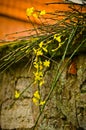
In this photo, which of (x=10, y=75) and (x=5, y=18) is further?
(x=5, y=18)

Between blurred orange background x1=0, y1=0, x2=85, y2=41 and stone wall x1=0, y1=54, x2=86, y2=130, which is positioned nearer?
stone wall x1=0, y1=54, x2=86, y2=130

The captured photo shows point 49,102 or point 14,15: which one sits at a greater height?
point 14,15

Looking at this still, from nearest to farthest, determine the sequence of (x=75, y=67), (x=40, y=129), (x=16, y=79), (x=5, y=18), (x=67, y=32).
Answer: (x=67, y=32) < (x=75, y=67) < (x=40, y=129) < (x=16, y=79) < (x=5, y=18)

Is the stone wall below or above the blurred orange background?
below

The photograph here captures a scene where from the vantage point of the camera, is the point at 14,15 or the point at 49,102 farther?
the point at 14,15

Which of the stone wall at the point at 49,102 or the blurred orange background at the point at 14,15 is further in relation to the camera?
the blurred orange background at the point at 14,15

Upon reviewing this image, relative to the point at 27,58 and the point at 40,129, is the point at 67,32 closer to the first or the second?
the point at 27,58

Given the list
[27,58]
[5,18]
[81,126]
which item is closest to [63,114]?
[81,126]

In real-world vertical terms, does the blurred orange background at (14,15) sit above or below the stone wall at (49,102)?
above
